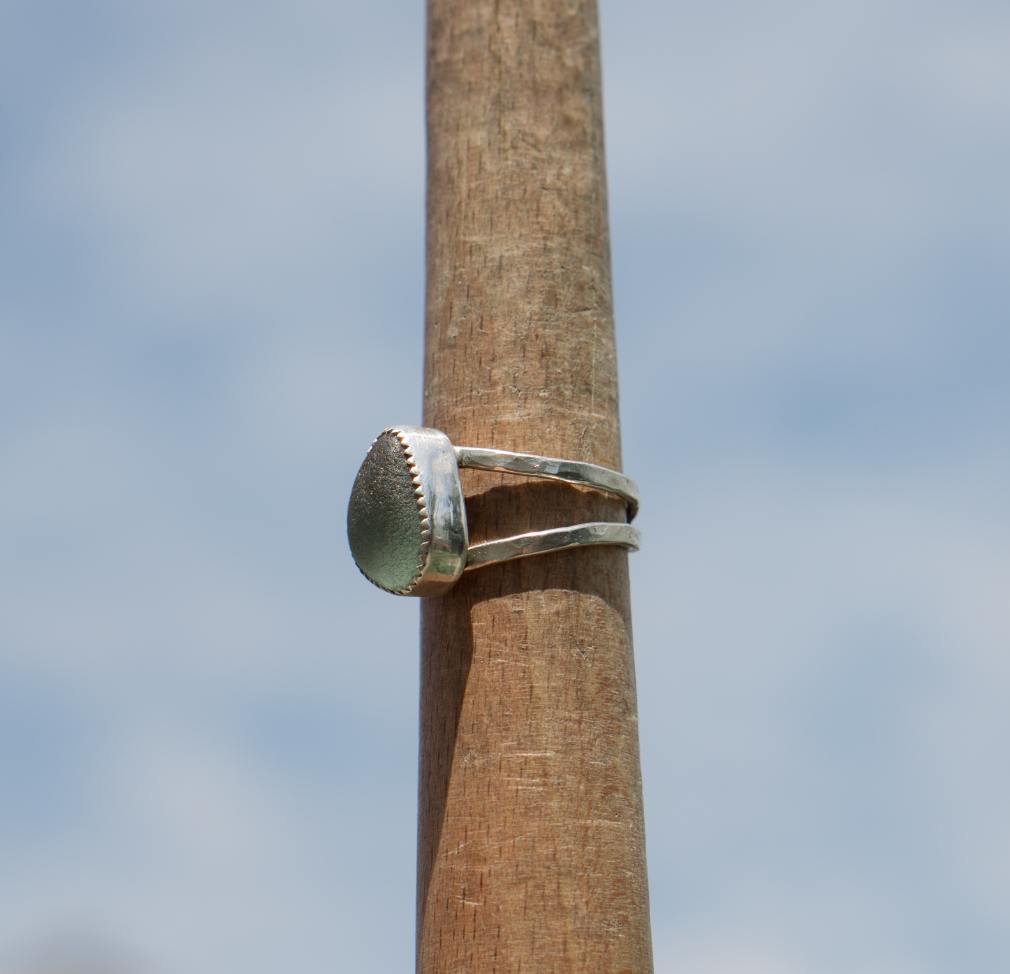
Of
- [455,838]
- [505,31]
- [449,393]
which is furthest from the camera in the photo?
[505,31]

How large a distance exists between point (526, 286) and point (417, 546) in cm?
49

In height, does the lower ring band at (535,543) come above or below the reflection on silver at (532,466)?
below

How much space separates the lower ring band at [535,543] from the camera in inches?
81.3

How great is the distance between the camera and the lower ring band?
2064mm

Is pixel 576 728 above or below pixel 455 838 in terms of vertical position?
above

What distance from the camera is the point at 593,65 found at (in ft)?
8.26

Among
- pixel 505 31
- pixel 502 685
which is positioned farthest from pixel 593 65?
pixel 502 685

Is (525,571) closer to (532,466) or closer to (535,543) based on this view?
(535,543)

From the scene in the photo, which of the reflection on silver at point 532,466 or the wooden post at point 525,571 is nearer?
the wooden post at point 525,571

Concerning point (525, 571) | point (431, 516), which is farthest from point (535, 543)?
point (431, 516)

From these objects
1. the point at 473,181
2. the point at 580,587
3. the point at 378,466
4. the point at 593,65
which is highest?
the point at 593,65

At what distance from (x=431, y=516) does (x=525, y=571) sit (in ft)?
0.57

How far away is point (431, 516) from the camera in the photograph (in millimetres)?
2029

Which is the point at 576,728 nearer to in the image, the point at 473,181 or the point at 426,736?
the point at 426,736
